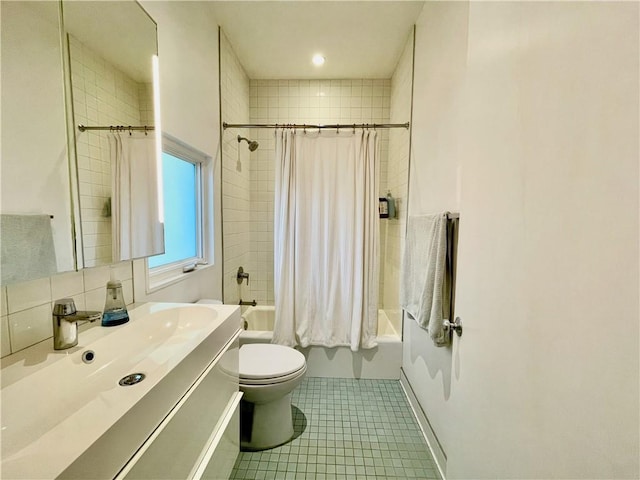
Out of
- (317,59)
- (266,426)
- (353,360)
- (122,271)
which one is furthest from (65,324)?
(317,59)

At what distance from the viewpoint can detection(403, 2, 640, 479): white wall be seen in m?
0.43

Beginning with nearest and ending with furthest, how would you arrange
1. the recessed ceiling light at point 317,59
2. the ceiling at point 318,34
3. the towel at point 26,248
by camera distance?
the towel at point 26,248 < the ceiling at point 318,34 < the recessed ceiling light at point 317,59

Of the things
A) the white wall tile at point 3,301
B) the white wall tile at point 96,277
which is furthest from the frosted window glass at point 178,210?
the white wall tile at point 3,301

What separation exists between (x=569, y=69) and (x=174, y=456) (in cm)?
130

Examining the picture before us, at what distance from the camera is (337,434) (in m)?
1.69

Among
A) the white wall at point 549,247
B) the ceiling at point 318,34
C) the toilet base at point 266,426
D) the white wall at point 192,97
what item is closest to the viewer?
the white wall at point 549,247

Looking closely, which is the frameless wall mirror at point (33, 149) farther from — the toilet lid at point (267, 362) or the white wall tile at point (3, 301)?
the toilet lid at point (267, 362)

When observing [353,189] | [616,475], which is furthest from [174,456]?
[353,189]

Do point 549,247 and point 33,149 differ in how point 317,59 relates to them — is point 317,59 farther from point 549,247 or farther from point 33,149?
point 549,247

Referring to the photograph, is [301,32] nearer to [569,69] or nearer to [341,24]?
[341,24]

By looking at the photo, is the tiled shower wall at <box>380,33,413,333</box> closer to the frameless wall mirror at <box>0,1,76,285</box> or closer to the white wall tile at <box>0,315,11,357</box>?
the frameless wall mirror at <box>0,1,76,285</box>

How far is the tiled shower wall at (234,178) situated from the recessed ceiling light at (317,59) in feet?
2.35

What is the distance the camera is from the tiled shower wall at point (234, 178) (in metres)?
2.38

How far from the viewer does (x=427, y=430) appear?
1648 mm
